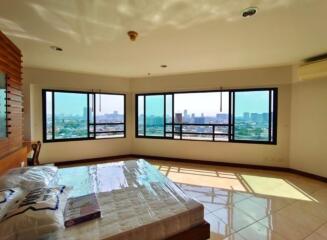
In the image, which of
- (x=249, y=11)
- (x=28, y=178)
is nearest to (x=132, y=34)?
(x=249, y=11)

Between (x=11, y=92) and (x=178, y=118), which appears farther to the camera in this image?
(x=178, y=118)

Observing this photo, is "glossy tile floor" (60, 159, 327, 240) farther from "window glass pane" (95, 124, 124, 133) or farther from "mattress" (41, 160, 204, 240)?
"window glass pane" (95, 124, 124, 133)

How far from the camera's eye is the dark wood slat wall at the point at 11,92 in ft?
7.86

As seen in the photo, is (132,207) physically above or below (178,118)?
below

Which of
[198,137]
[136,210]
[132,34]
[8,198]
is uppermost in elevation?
[132,34]

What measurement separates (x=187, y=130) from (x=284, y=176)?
2551mm

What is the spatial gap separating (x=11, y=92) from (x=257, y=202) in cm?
390

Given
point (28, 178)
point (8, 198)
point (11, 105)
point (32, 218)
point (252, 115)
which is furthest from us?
point (252, 115)

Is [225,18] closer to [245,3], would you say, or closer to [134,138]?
[245,3]

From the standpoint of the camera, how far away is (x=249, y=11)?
2.06 metres

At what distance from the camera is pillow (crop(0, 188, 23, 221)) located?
1.40 m

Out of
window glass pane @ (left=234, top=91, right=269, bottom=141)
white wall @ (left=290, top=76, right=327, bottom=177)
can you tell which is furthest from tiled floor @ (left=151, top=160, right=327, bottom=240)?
window glass pane @ (left=234, top=91, right=269, bottom=141)

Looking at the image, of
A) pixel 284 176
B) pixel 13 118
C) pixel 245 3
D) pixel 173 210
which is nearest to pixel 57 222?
pixel 173 210

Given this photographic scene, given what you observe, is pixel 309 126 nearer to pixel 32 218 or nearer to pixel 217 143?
pixel 217 143
